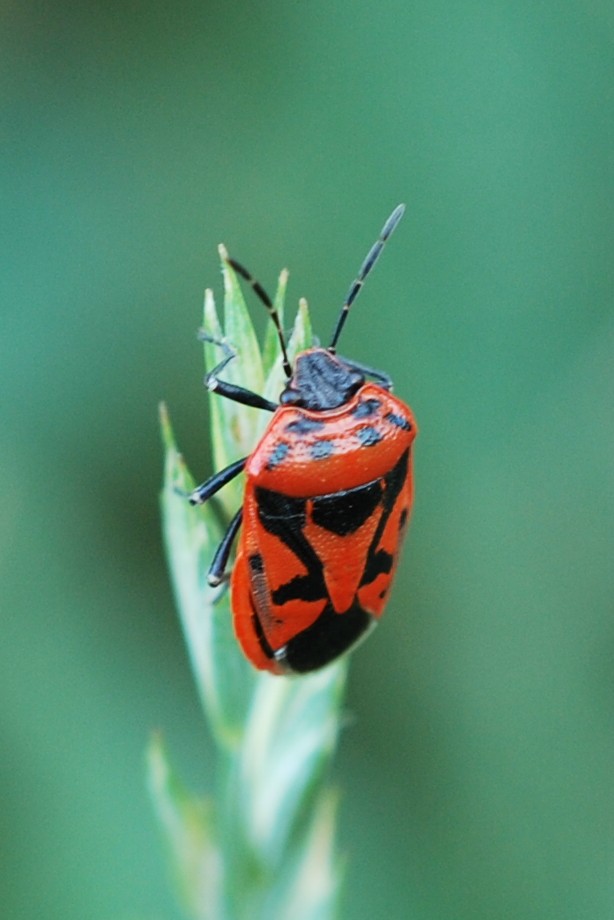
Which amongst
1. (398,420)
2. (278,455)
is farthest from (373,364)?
(278,455)

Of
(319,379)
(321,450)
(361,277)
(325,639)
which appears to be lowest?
(325,639)

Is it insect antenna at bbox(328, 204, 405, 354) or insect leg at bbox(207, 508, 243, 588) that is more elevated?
insect antenna at bbox(328, 204, 405, 354)

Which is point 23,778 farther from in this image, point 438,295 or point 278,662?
point 438,295

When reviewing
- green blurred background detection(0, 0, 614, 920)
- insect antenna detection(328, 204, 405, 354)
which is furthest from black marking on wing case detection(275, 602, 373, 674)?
green blurred background detection(0, 0, 614, 920)

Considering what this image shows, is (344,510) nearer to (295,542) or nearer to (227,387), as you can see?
(295,542)

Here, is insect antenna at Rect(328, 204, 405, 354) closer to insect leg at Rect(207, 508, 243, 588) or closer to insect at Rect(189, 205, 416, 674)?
insect at Rect(189, 205, 416, 674)

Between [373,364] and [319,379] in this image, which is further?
[373,364]

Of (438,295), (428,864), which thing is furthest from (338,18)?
(428,864)
